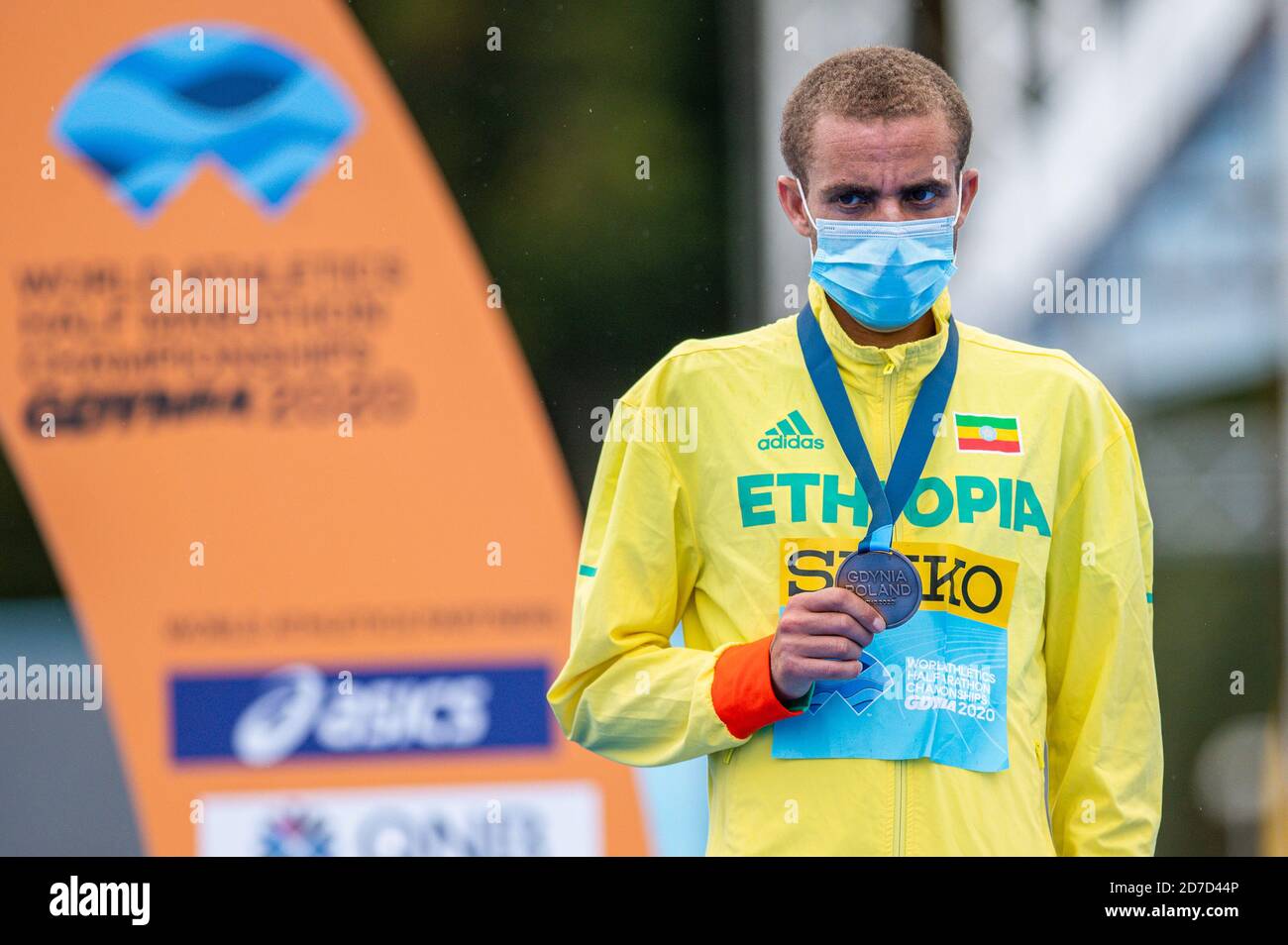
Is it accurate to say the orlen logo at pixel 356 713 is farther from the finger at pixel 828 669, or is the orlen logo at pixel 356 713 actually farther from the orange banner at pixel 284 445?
the finger at pixel 828 669

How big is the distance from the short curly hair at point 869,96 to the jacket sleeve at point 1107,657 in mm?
568

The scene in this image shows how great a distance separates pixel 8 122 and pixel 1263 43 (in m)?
3.14

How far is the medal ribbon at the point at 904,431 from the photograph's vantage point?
205 cm

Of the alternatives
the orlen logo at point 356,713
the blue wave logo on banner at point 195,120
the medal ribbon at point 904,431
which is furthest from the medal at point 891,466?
the blue wave logo on banner at point 195,120

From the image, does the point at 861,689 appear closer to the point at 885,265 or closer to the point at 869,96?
the point at 885,265

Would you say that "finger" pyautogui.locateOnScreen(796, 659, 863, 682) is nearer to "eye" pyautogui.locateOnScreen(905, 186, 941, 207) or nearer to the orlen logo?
"eye" pyautogui.locateOnScreen(905, 186, 941, 207)

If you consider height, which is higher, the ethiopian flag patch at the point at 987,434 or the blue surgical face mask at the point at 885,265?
the blue surgical face mask at the point at 885,265

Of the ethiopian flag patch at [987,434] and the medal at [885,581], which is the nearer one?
the medal at [885,581]

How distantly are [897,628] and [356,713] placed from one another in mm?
1918

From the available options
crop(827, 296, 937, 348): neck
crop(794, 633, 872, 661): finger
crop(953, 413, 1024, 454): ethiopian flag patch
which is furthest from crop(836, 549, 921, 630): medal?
crop(827, 296, 937, 348): neck

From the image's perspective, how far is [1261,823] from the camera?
11.7 feet

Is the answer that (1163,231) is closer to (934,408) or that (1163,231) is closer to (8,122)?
(934,408)

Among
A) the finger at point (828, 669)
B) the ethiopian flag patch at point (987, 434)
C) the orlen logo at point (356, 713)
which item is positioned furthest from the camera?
the orlen logo at point (356, 713)

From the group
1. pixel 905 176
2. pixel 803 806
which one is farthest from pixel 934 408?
pixel 803 806
